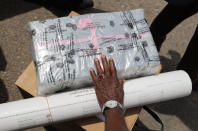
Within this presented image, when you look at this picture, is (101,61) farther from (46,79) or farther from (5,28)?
(5,28)

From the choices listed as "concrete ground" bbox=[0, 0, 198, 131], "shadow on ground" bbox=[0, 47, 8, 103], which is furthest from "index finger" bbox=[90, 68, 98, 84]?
"shadow on ground" bbox=[0, 47, 8, 103]

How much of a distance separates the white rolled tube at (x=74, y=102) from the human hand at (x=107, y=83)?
45 millimetres

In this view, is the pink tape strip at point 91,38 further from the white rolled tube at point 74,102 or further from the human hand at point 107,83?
the white rolled tube at point 74,102

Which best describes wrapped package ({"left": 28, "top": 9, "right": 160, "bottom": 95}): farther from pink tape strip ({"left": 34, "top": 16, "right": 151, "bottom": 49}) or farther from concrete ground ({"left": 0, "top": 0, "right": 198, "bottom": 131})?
concrete ground ({"left": 0, "top": 0, "right": 198, "bottom": 131})

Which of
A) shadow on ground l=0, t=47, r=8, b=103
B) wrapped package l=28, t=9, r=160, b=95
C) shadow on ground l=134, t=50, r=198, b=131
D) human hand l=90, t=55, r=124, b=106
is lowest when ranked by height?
shadow on ground l=134, t=50, r=198, b=131

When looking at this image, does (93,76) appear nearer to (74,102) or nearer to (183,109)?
(74,102)

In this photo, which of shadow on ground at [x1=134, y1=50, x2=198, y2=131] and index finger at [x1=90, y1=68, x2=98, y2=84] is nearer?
index finger at [x1=90, y1=68, x2=98, y2=84]

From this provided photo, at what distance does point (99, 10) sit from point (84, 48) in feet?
4.55

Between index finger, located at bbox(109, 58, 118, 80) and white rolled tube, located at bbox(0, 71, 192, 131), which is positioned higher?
index finger, located at bbox(109, 58, 118, 80)

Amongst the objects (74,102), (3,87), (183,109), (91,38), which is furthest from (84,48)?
(183,109)

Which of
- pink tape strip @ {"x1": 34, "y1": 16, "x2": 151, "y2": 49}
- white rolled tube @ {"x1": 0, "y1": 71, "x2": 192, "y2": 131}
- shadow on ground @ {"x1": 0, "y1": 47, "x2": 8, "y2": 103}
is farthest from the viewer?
shadow on ground @ {"x1": 0, "y1": 47, "x2": 8, "y2": 103}

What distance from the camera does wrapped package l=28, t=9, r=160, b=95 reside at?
111 centimetres

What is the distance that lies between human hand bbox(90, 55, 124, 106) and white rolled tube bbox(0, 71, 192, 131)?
Result: 45 mm

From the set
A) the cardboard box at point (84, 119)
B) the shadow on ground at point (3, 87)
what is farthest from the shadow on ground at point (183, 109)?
the shadow on ground at point (3, 87)
